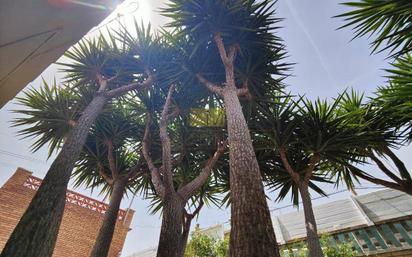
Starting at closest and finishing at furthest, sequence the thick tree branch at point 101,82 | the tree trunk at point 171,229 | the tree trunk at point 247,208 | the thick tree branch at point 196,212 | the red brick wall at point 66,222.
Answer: the tree trunk at point 247,208
the tree trunk at point 171,229
the thick tree branch at point 101,82
the thick tree branch at point 196,212
the red brick wall at point 66,222

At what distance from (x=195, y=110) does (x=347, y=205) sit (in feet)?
17.5

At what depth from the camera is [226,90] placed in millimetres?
2840

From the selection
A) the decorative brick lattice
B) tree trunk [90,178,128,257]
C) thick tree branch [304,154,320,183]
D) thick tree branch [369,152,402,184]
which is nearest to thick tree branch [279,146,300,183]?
thick tree branch [304,154,320,183]

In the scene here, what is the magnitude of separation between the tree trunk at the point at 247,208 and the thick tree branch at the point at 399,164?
11.4ft

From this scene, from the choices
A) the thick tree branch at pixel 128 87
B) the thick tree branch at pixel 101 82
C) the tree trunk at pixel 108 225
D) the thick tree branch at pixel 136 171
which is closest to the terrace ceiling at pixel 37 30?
the thick tree branch at pixel 128 87

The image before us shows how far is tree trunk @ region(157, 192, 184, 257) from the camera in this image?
7.60 ft

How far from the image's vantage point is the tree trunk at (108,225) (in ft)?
11.2

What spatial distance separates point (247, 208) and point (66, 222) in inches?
278

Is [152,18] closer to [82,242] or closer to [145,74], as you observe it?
[145,74]

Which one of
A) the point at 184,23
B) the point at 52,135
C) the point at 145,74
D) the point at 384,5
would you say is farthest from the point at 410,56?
the point at 52,135

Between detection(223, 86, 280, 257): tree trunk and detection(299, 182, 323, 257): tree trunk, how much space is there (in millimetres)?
2113

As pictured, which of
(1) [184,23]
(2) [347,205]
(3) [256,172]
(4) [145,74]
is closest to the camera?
(3) [256,172]

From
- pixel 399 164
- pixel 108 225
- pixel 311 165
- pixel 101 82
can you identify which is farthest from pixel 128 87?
pixel 399 164

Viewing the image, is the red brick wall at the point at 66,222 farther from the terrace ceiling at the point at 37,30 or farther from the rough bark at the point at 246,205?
the rough bark at the point at 246,205
